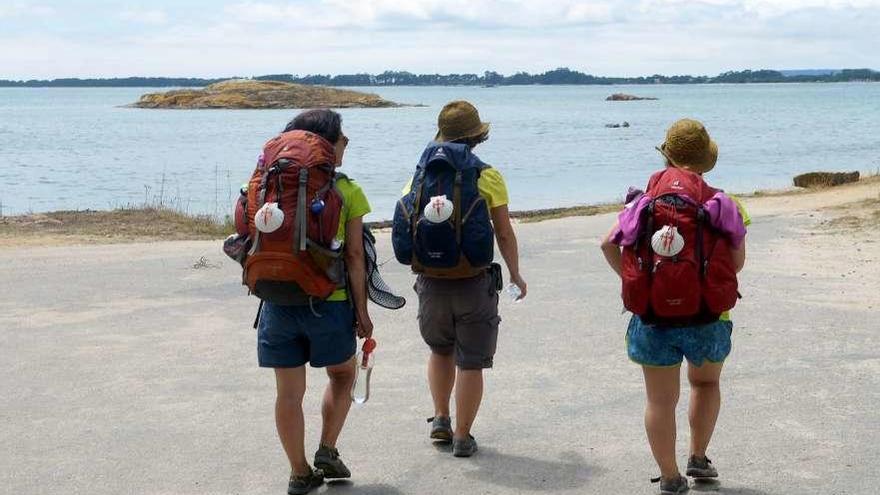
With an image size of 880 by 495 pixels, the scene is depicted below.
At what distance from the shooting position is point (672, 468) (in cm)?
501

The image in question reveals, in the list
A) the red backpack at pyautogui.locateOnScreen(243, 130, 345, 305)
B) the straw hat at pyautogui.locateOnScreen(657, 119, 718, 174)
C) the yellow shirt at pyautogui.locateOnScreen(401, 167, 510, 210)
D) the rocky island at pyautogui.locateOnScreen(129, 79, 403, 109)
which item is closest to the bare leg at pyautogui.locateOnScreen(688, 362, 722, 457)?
the straw hat at pyautogui.locateOnScreen(657, 119, 718, 174)

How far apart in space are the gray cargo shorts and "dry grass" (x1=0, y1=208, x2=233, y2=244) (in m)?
10.2

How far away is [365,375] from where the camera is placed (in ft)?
17.7

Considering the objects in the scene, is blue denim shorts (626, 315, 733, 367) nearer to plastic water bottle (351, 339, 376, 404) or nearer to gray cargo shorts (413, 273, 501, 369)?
gray cargo shorts (413, 273, 501, 369)

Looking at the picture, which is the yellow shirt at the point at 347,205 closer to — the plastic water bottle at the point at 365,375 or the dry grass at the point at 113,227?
the plastic water bottle at the point at 365,375

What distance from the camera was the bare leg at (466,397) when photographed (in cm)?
569

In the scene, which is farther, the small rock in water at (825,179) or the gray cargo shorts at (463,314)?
the small rock in water at (825,179)

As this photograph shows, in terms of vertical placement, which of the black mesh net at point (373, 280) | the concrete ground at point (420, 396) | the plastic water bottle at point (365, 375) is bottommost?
the concrete ground at point (420, 396)

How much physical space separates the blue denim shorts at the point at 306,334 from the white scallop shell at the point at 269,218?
437 millimetres

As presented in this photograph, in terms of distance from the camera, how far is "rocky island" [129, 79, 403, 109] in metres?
120

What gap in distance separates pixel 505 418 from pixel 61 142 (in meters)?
57.9

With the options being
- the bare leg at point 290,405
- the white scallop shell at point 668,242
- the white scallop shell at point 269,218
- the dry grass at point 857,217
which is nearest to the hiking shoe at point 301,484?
the bare leg at point 290,405

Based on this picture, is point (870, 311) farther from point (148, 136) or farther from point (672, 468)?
point (148, 136)

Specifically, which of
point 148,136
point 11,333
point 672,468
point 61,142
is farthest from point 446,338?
point 148,136
